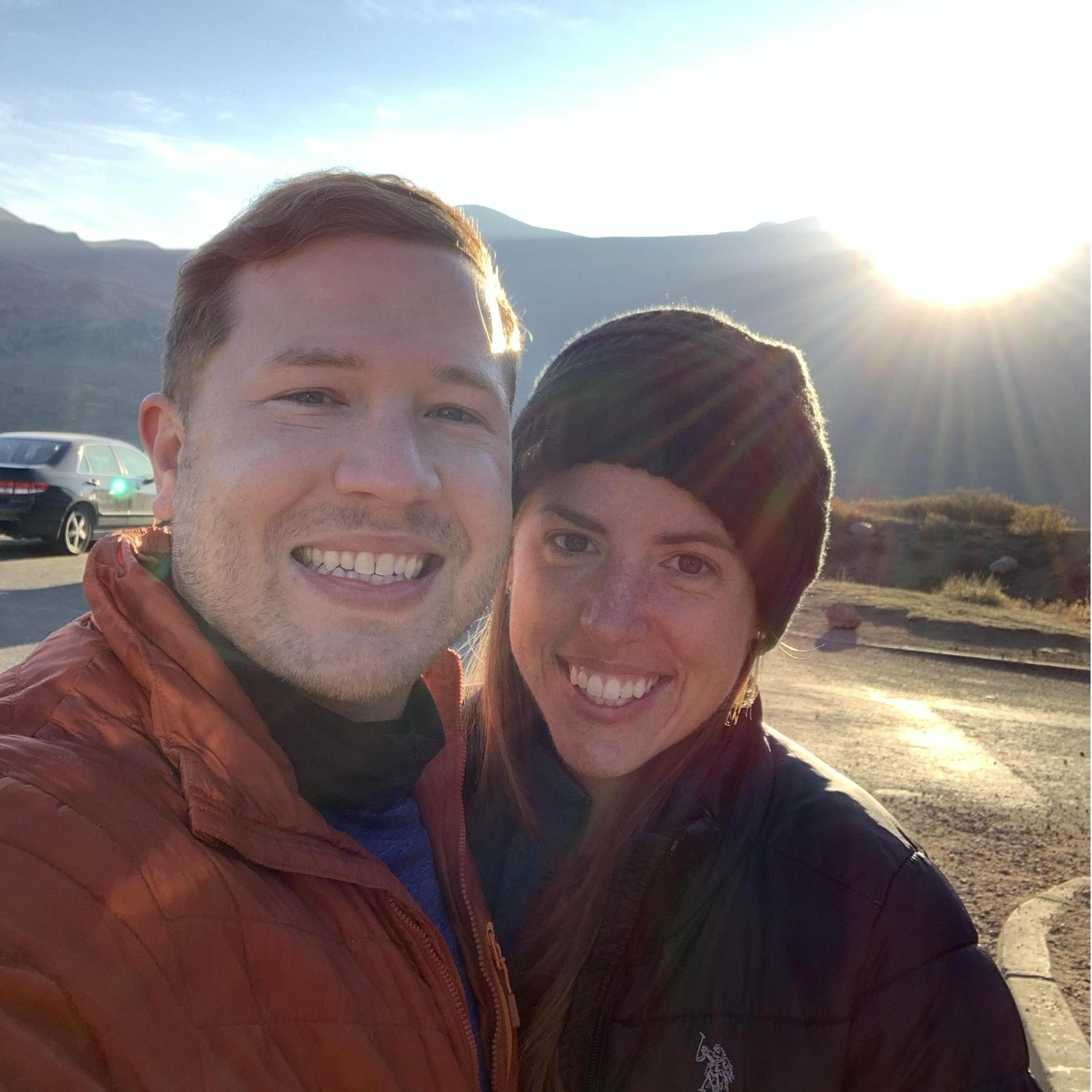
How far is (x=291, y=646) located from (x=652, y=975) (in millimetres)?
834

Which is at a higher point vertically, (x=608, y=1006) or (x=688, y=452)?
(x=688, y=452)

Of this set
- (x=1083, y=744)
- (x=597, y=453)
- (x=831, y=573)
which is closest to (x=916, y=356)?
(x=831, y=573)

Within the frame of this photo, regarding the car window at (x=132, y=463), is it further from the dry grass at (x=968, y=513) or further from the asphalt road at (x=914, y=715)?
the dry grass at (x=968, y=513)

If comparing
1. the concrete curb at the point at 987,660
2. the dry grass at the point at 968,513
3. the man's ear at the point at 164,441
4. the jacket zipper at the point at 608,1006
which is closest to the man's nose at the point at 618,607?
the jacket zipper at the point at 608,1006

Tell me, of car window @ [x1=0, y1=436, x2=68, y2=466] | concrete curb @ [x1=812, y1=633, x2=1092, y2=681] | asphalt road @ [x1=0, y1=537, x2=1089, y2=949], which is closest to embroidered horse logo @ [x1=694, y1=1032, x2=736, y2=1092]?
asphalt road @ [x1=0, y1=537, x2=1089, y2=949]

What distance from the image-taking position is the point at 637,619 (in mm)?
1858

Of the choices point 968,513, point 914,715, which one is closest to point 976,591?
point 968,513

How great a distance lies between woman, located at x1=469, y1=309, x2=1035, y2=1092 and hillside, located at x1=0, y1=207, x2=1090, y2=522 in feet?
98.9

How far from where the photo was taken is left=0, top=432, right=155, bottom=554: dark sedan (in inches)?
413

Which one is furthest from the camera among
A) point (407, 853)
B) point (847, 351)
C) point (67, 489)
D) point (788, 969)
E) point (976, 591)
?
point (847, 351)

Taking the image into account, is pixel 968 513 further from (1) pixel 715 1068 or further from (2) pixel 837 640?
(1) pixel 715 1068

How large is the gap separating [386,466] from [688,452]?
0.68m

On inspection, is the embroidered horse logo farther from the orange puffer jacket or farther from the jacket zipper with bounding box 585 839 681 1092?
the orange puffer jacket

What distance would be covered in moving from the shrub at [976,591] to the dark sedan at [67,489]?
12.6 m
